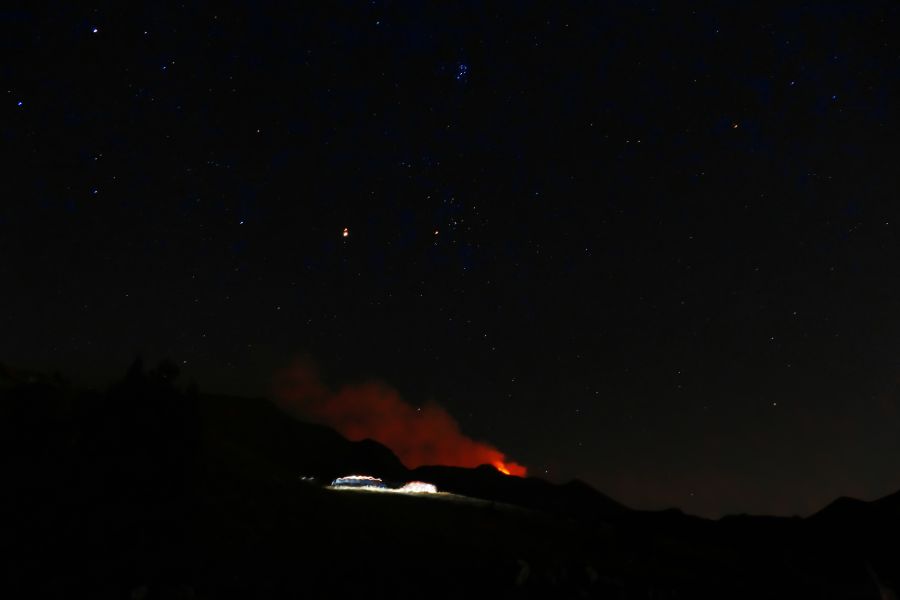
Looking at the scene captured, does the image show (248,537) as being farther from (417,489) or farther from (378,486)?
(378,486)

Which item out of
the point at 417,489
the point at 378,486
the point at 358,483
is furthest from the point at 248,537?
the point at 358,483

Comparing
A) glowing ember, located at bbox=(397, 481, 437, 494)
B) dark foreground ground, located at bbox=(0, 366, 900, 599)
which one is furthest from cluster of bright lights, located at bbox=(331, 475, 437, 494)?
dark foreground ground, located at bbox=(0, 366, 900, 599)

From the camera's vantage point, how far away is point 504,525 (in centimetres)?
2977

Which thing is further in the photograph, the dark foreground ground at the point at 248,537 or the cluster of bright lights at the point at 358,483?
the cluster of bright lights at the point at 358,483

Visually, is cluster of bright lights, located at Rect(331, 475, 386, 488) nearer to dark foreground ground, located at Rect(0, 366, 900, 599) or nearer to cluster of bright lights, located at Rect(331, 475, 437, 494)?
cluster of bright lights, located at Rect(331, 475, 437, 494)

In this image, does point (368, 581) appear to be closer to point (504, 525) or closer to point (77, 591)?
point (77, 591)

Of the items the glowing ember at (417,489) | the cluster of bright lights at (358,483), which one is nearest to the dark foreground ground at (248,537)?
the glowing ember at (417,489)

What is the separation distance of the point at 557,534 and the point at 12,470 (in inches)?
906

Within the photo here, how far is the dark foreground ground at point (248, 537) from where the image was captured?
61.4 feet

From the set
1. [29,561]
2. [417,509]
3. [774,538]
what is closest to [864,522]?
[774,538]

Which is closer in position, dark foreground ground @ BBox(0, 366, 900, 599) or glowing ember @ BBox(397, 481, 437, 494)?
dark foreground ground @ BBox(0, 366, 900, 599)

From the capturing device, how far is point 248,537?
2178 cm

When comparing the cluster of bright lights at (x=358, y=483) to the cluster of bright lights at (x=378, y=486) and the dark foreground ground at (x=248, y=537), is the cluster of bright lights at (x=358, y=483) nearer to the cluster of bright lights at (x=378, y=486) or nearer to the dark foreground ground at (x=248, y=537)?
the cluster of bright lights at (x=378, y=486)

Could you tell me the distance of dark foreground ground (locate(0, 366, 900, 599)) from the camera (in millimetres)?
18719
